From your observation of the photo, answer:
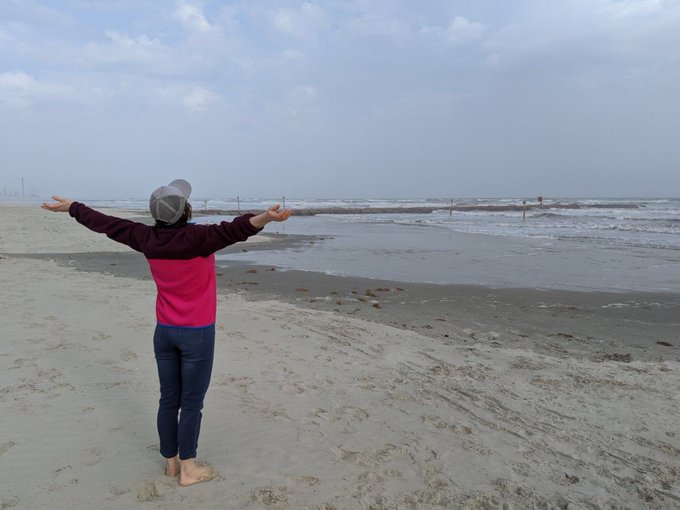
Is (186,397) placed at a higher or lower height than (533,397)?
higher

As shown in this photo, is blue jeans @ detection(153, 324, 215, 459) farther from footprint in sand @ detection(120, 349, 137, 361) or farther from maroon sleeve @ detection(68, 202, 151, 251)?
footprint in sand @ detection(120, 349, 137, 361)

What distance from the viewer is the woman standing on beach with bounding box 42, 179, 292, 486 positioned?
2.54m

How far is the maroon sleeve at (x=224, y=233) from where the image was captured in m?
2.46

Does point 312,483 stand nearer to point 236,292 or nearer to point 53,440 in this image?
point 53,440

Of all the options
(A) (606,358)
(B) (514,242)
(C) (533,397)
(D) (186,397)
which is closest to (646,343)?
(A) (606,358)

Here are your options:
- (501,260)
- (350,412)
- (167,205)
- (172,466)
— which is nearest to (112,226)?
(167,205)

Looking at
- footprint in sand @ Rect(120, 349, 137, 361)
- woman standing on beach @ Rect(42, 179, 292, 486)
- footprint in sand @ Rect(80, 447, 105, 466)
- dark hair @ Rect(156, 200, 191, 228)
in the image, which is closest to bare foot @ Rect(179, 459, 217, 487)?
woman standing on beach @ Rect(42, 179, 292, 486)

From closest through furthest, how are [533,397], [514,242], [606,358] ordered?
[533,397], [606,358], [514,242]

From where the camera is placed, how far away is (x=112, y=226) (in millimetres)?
2809

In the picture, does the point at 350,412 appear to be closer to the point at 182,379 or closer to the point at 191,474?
the point at 191,474

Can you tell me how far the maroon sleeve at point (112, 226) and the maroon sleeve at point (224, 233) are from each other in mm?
397

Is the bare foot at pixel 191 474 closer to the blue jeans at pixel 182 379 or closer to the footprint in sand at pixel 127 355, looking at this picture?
the blue jeans at pixel 182 379

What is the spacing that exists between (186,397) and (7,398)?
2015 mm

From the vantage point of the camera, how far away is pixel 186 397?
2.71 meters
